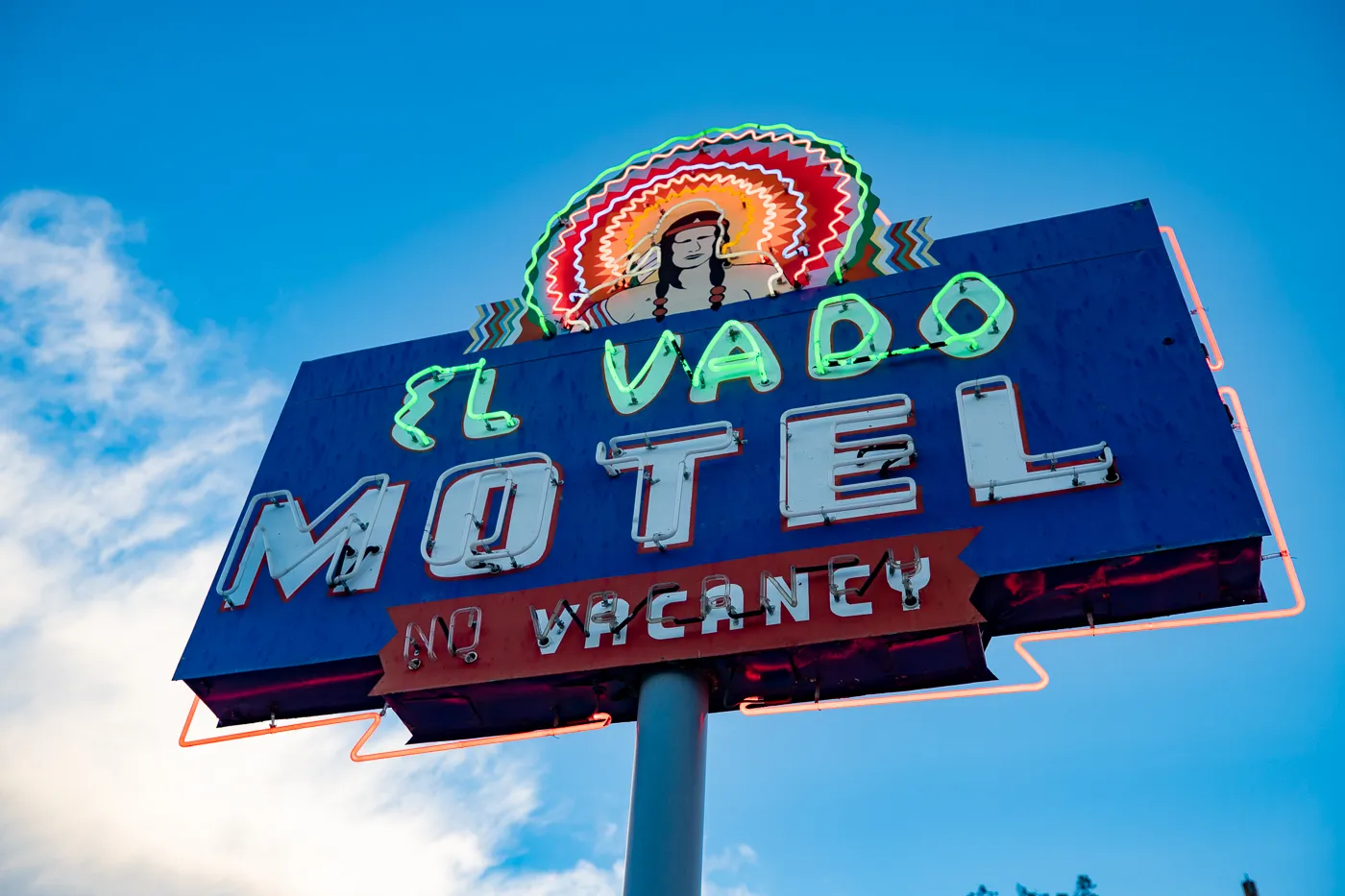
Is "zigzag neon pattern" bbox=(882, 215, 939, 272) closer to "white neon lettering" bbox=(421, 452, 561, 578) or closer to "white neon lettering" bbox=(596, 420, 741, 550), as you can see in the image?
"white neon lettering" bbox=(596, 420, 741, 550)

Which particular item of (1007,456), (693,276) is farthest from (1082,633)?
(693,276)

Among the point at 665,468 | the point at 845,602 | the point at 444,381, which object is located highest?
the point at 444,381

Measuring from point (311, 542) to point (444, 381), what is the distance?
5.75 feet

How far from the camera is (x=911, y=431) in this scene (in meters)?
8.66

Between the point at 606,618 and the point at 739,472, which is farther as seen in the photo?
the point at 739,472

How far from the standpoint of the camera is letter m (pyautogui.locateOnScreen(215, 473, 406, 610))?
9.25 metres

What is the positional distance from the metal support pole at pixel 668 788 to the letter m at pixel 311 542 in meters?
2.43

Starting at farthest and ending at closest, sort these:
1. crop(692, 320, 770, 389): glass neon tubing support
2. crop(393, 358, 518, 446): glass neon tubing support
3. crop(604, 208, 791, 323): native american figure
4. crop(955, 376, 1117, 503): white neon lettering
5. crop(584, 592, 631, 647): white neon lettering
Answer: crop(604, 208, 791, 323): native american figure
crop(393, 358, 518, 446): glass neon tubing support
crop(692, 320, 770, 389): glass neon tubing support
crop(584, 592, 631, 647): white neon lettering
crop(955, 376, 1117, 503): white neon lettering

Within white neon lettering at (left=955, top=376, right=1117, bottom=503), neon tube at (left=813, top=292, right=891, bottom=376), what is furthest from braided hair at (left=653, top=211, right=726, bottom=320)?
white neon lettering at (left=955, top=376, right=1117, bottom=503)

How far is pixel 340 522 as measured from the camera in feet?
31.7

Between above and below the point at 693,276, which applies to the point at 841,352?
below

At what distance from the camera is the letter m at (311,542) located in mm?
9250

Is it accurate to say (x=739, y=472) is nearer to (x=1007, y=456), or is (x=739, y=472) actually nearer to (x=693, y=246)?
(x=1007, y=456)

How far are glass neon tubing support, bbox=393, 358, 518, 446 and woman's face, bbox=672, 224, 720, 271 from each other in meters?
1.81
